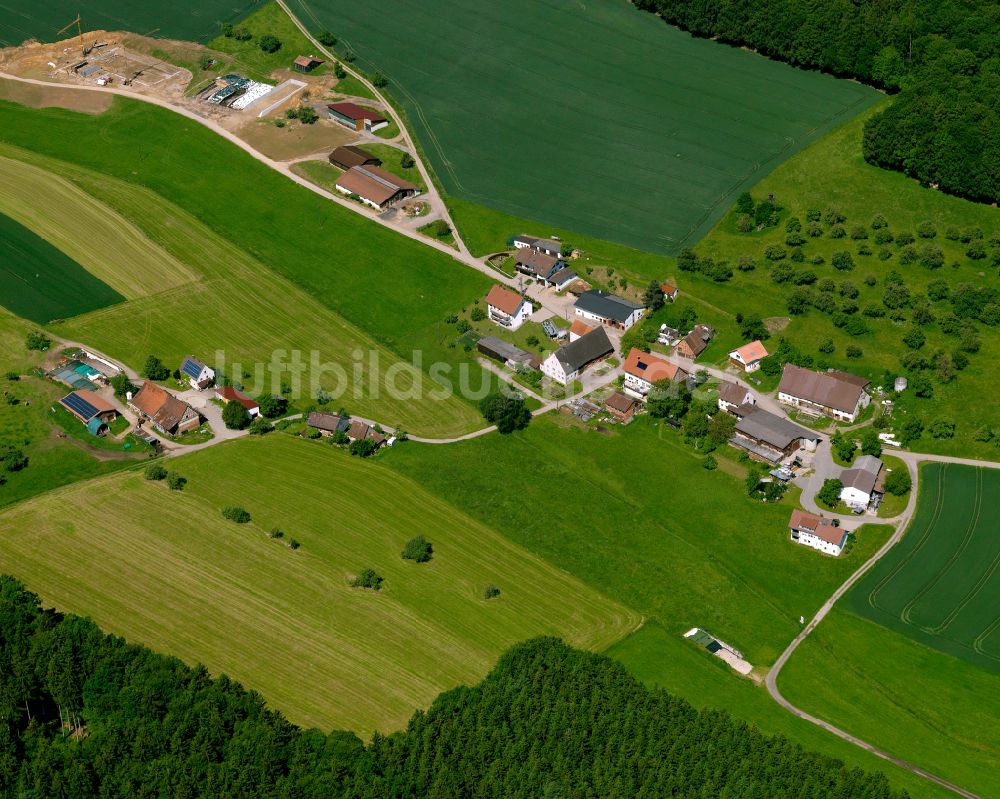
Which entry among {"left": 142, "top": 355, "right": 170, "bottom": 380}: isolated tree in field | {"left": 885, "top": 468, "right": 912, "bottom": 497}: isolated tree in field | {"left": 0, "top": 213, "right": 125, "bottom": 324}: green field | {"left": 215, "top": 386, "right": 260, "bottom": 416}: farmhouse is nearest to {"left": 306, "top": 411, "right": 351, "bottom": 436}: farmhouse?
{"left": 215, "top": 386, "right": 260, "bottom": 416}: farmhouse

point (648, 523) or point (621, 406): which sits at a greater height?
point (621, 406)

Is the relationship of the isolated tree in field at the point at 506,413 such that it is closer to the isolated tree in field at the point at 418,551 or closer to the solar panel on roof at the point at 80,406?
the isolated tree in field at the point at 418,551

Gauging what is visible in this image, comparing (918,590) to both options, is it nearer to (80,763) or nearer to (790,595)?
(790,595)

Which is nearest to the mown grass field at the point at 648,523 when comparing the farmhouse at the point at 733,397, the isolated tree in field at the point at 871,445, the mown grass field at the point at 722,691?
the mown grass field at the point at 722,691

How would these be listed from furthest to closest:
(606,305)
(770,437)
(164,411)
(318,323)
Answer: (318,323), (606,305), (164,411), (770,437)

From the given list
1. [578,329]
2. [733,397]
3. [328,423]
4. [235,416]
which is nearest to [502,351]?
[578,329]

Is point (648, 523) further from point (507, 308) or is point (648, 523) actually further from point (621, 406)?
point (507, 308)

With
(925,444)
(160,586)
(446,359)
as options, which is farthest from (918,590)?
(160,586)
